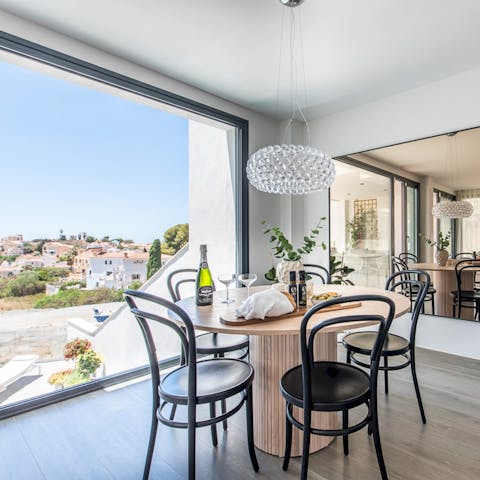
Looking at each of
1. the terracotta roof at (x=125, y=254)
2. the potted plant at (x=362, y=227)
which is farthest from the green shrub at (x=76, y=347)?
the potted plant at (x=362, y=227)

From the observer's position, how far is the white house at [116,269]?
2.77 metres

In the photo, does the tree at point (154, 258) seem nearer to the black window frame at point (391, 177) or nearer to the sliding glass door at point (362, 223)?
the sliding glass door at point (362, 223)

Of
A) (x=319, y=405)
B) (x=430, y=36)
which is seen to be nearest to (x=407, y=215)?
(x=430, y=36)

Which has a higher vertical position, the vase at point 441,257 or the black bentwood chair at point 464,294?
the vase at point 441,257

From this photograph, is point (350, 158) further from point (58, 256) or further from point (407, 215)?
point (58, 256)

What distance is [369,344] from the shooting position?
210cm

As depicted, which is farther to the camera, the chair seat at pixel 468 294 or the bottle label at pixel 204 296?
the chair seat at pixel 468 294

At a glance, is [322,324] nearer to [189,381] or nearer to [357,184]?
[189,381]

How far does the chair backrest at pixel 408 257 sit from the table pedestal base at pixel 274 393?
193 cm

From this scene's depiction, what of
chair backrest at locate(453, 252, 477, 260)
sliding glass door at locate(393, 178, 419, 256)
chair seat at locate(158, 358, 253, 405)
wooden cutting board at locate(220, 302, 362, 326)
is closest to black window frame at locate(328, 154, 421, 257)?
sliding glass door at locate(393, 178, 419, 256)

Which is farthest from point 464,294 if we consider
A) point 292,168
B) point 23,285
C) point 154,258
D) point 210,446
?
point 23,285

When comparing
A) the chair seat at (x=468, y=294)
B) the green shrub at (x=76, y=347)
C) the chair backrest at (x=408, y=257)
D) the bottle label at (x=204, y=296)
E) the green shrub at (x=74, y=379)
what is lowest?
the green shrub at (x=74, y=379)

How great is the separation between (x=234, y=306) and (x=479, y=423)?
5.34ft

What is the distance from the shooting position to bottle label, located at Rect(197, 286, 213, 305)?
1.98 metres
